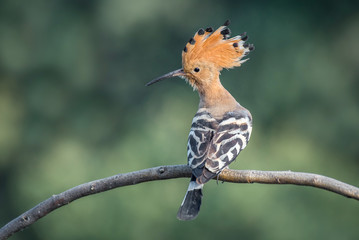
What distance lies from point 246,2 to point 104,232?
571cm

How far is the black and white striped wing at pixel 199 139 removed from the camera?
266cm

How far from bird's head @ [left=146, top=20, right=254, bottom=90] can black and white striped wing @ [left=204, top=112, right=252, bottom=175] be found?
23cm

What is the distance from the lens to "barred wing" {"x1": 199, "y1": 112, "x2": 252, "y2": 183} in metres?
2.66

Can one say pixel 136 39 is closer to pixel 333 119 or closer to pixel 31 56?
pixel 31 56

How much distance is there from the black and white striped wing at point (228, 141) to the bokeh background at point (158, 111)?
217cm

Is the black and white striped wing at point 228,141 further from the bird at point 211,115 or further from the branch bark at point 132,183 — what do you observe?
the branch bark at point 132,183

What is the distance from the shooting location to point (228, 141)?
9.37 ft

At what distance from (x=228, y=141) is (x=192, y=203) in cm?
32

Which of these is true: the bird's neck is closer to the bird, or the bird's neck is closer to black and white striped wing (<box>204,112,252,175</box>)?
the bird

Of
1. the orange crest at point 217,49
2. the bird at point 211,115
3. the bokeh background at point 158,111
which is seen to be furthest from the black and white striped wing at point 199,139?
the bokeh background at point 158,111

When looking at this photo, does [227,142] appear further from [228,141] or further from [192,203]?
[192,203]

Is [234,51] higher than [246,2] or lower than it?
lower

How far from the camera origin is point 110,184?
2.28 metres

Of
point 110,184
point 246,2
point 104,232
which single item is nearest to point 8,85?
point 246,2
